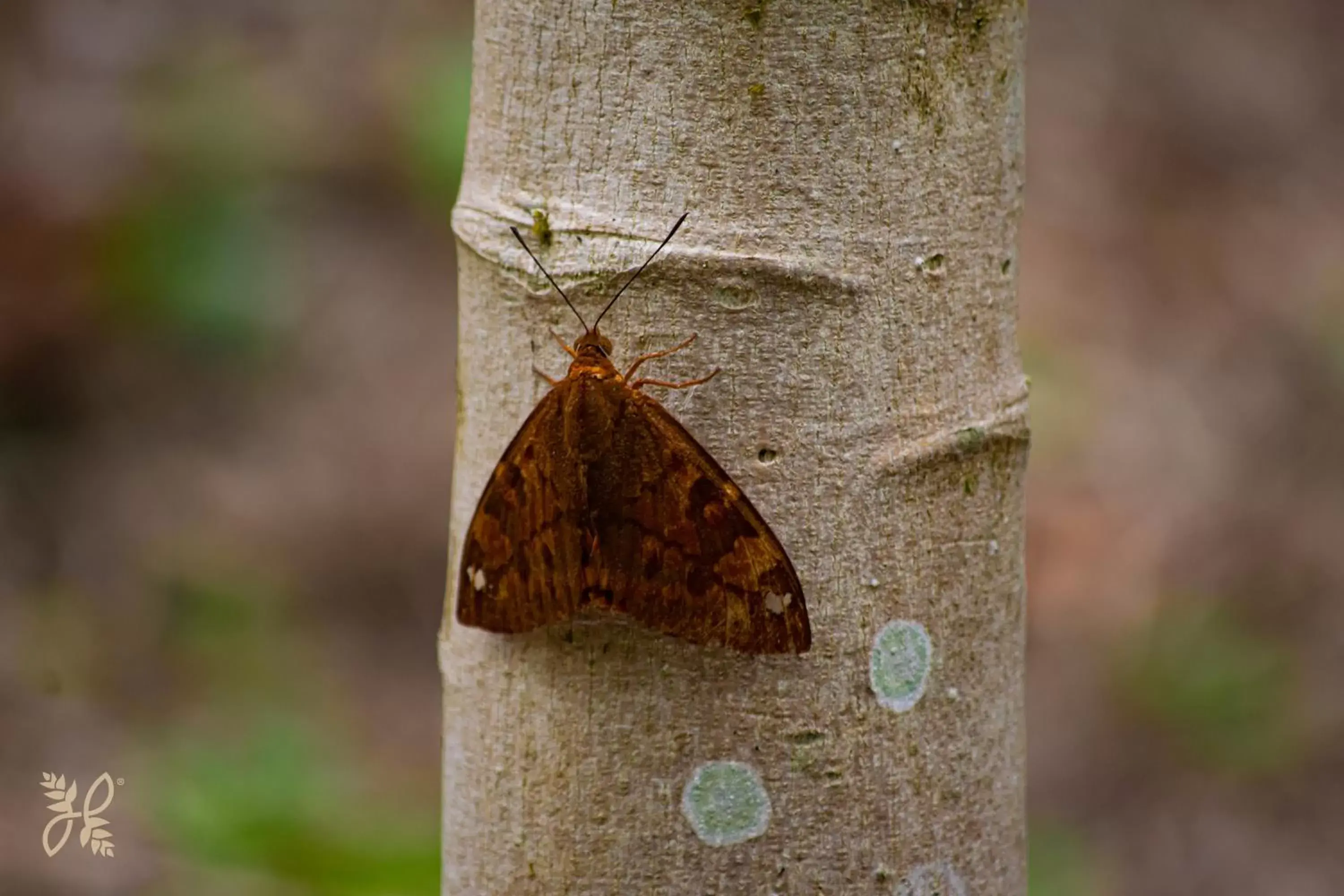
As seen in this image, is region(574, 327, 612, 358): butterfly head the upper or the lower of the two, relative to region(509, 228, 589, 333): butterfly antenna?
lower

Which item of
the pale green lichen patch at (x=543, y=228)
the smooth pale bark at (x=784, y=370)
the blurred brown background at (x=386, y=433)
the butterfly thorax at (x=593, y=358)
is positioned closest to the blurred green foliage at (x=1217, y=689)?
the blurred brown background at (x=386, y=433)

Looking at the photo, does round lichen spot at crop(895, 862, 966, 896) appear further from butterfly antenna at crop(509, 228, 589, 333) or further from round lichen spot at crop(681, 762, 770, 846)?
butterfly antenna at crop(509, 228, 589, 333)

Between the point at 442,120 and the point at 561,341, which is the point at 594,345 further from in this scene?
the point at 442,120

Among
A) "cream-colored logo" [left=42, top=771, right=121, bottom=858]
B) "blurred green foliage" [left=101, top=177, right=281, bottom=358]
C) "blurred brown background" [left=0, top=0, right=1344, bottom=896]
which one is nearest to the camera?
"cream-colored logo" [left=42, top=771, right=121, bottom=858]

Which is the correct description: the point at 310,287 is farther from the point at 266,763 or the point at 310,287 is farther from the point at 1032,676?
the point at 1032,676

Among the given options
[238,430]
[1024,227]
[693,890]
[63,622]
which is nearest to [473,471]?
[693,890]

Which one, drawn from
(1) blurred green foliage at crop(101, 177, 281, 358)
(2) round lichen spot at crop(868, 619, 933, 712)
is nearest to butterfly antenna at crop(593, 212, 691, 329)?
(2) round lichen spot at crop(868, 619, 933, 712)

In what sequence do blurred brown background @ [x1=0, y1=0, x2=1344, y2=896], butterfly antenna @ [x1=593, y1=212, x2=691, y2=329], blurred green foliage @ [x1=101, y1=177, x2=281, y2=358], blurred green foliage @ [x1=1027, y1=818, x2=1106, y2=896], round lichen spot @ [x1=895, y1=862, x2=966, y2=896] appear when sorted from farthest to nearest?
blurred green foliage @ [x1=101, y1=177, x2=281, y2=358] < blurred brown background @ [x1=0, y1=0, x2=1344, y2=896] < blurred green foliage @ [x1=1027, y1=818, x2=1106, y2=896] < round lichen spot @ [x1=895, y1=862, x2=966, y2=896] < butterfly antenna @ [x1=593, y1=212, x2=691, y2=329]
